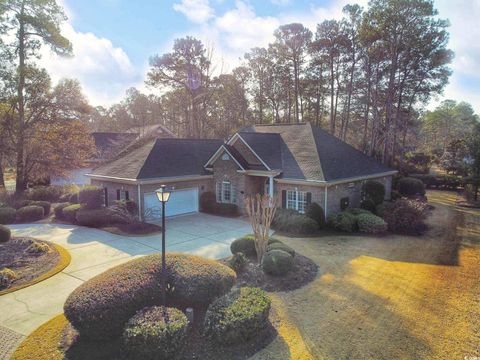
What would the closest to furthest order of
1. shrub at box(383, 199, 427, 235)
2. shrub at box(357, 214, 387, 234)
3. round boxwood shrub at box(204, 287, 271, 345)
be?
round boxwood shrub at box(204, 287, 271, 345), shrub at box(357, 214, 387, 234), shrub at box(383, 199, 427, 235)

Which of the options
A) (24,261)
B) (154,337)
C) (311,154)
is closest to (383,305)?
(154,337)

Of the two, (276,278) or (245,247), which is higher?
(245,247)

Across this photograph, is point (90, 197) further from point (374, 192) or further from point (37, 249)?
point (374, 192)

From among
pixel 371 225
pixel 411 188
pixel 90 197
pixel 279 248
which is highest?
pixel 90 197

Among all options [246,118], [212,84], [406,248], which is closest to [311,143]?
[406,248]

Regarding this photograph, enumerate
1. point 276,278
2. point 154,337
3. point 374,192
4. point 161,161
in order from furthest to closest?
point 161,161, point 374,192, point 276,278, point 154,337

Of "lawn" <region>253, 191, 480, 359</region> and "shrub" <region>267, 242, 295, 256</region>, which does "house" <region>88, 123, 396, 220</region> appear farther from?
"shrub" <region>267, 242, 295, 256</region>

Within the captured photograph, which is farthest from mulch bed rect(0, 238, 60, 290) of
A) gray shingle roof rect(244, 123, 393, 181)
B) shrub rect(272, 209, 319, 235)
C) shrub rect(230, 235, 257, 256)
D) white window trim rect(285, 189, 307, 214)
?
gray shingle roof rect(244, 123, 393, 181)
